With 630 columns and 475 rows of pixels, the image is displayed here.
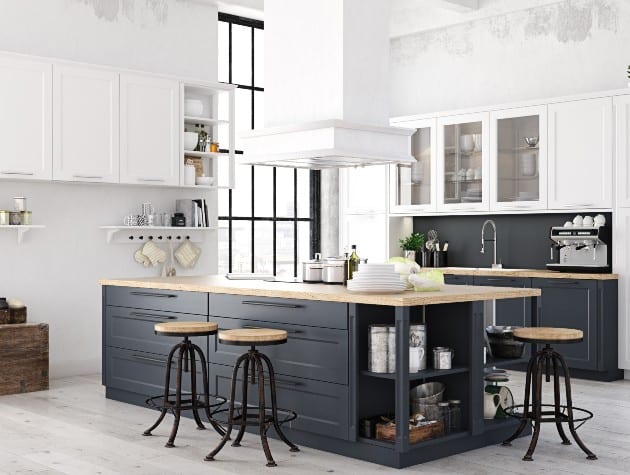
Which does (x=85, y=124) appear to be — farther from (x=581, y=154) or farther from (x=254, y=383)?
(x=581, y=154)

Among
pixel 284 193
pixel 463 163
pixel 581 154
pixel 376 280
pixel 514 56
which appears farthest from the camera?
pixel 284 193

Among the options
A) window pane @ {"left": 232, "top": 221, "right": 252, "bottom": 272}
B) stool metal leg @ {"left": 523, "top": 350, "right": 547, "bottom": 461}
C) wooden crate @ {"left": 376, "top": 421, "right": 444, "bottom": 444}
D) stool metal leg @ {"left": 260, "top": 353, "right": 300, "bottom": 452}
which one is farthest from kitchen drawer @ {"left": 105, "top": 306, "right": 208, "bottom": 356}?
window pane @ {"left": 232, "top": 221, "right": 252, "bottom": 272}

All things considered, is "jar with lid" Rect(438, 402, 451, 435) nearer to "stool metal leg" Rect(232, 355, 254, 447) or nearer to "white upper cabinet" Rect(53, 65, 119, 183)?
"stool metal leg" Rect(232, 355, 254, 447)

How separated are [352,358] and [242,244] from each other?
4.49 meters

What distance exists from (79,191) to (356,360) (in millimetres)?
3674

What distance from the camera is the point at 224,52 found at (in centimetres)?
860

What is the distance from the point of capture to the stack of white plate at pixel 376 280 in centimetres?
455

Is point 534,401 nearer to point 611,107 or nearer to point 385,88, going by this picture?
point 385,88

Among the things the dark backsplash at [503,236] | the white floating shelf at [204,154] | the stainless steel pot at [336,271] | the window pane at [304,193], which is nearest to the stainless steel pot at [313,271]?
the stainless steel pot at [336,271]

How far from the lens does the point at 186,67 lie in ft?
26.1

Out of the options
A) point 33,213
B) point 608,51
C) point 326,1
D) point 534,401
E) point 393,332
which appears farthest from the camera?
point 608,51

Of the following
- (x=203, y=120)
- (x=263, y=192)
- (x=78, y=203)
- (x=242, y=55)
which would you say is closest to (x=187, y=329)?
(x=78, y=203)

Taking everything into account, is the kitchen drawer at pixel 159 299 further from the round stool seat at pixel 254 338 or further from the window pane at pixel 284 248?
the window pane at pixel 284 248

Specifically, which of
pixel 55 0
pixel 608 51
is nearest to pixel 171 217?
pixel 55 0
